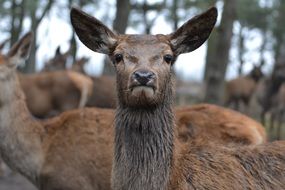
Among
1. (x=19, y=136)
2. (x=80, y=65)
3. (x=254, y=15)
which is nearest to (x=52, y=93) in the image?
(x=80, y=65)

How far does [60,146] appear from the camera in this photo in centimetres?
720

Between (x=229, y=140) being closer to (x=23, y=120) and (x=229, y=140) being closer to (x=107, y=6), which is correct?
(x=23, y=120)

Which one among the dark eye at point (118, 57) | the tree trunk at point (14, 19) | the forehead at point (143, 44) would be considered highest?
the tree trunk at point (14, 19)

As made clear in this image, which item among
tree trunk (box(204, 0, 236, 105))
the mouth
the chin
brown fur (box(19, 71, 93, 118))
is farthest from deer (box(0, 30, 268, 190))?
brown fur (box(19, 71, 93, 118))

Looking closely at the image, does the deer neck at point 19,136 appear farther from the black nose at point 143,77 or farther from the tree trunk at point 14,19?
the tree trunk at point 14,19

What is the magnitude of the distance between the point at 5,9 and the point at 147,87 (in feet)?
69.0

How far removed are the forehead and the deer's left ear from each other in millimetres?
115

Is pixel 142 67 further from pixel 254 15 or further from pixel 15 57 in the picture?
pixel 254 15

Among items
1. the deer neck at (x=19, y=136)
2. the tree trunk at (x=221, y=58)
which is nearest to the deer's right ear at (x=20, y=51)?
the deer neck at (x=19, y=136)

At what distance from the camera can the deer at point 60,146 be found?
701 centimetres

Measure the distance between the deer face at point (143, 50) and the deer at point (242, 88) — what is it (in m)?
16.9

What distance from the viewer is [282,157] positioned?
5.13 metres

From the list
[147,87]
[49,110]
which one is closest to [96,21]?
[147,87]

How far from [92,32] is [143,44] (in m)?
0.65
